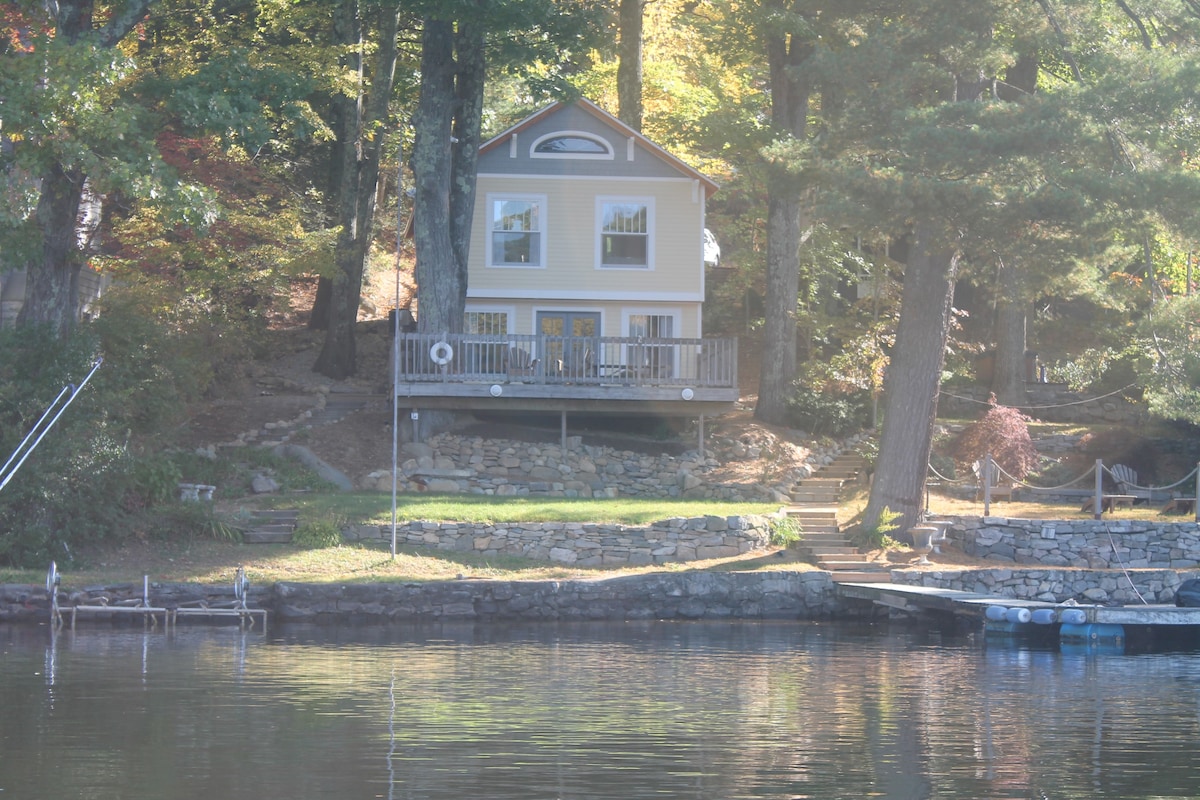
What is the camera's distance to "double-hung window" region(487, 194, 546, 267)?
31125mm

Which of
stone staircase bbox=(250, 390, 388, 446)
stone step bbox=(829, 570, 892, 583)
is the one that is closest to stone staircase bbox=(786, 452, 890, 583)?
stone step bbox=(829, 570, 892, 583)

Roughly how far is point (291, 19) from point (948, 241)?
1627 centimetres

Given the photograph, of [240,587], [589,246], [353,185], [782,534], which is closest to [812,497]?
[782,534]

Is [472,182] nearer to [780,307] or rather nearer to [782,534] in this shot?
[780,307]

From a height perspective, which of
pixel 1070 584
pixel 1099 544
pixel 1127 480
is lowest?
pixel 1070 584

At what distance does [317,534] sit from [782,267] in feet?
46.5

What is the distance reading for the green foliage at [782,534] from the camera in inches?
926

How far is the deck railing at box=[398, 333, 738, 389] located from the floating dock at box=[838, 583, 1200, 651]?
26.9 feet

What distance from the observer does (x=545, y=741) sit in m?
12.1

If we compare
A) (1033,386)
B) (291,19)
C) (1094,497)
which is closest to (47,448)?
(291,19)

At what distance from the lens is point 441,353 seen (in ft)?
88.5

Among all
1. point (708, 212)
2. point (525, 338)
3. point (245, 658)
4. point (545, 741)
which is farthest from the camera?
point (708, 212)

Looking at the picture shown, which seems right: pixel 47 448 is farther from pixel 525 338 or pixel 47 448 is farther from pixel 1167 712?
pixel 1167 712

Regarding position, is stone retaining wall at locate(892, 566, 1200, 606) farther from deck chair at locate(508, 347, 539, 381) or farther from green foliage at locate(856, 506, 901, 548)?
deck chair at locate(508, 347, 539, 381)
